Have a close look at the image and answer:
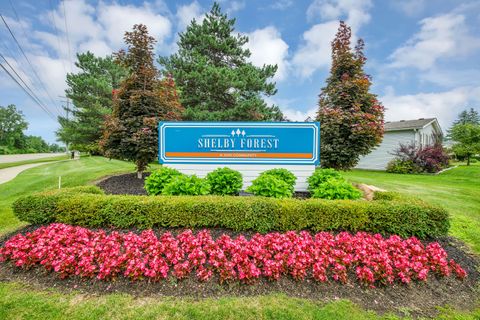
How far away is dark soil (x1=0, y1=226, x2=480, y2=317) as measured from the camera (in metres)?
2.25

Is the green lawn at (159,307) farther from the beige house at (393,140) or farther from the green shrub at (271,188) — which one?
the beige house at (393,140)

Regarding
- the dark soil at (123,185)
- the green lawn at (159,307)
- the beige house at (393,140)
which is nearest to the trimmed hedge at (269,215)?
the green lawn at (159,307)

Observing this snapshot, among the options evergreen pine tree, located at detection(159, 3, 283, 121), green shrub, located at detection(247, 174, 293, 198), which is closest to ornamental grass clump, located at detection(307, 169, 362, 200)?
green shrub, located at detection(247, 174, 293, 198)

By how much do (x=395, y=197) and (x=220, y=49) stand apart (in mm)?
13997

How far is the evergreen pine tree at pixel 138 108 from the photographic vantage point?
19.1 ft

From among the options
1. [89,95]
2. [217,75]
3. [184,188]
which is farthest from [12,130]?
[184,188]

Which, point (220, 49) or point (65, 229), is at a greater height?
point (220, 49)

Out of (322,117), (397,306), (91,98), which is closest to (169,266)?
(397,306)

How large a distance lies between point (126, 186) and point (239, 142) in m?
3.28

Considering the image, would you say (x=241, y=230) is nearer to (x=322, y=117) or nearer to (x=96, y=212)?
(x=96, y=212)

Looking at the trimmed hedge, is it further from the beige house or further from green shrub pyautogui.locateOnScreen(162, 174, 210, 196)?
the beige house

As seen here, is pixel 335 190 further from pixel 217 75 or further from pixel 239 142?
pixel 217 75

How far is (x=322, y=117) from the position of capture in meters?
6.39

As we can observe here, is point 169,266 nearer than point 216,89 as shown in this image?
Yes
